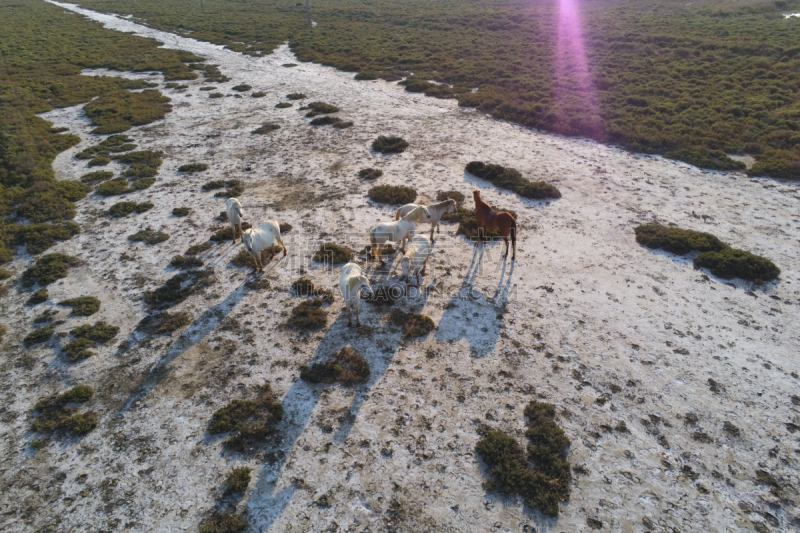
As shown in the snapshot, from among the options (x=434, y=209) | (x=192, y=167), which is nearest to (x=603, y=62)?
(x=434, y=209)

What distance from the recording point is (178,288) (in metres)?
13.7

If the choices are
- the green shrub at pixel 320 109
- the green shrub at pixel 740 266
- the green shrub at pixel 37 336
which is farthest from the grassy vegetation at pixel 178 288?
the green shrub at pixel 320 109

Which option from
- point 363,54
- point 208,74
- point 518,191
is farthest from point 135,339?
point 363,54

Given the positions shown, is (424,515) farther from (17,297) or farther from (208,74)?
(208,74)

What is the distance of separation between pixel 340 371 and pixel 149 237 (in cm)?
1124

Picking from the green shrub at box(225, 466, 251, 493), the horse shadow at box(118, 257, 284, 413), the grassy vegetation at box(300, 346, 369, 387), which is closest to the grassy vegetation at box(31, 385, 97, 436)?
the horse shadow at box(118, 257, 284, 413)

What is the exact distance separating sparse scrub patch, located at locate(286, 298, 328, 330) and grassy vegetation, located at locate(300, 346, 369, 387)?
1.53 m

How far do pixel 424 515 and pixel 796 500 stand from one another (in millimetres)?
7803

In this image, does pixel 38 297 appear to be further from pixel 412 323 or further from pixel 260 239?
pixel 412 323

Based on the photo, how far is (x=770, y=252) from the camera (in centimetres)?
1487

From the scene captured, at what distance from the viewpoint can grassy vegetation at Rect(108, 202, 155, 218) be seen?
17750mm

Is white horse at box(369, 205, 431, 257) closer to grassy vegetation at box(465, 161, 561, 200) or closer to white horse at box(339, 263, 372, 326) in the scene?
white horse at box(339, 263, 372, 326)

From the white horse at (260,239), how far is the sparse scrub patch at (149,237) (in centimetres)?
479

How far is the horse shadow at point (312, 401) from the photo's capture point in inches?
317
